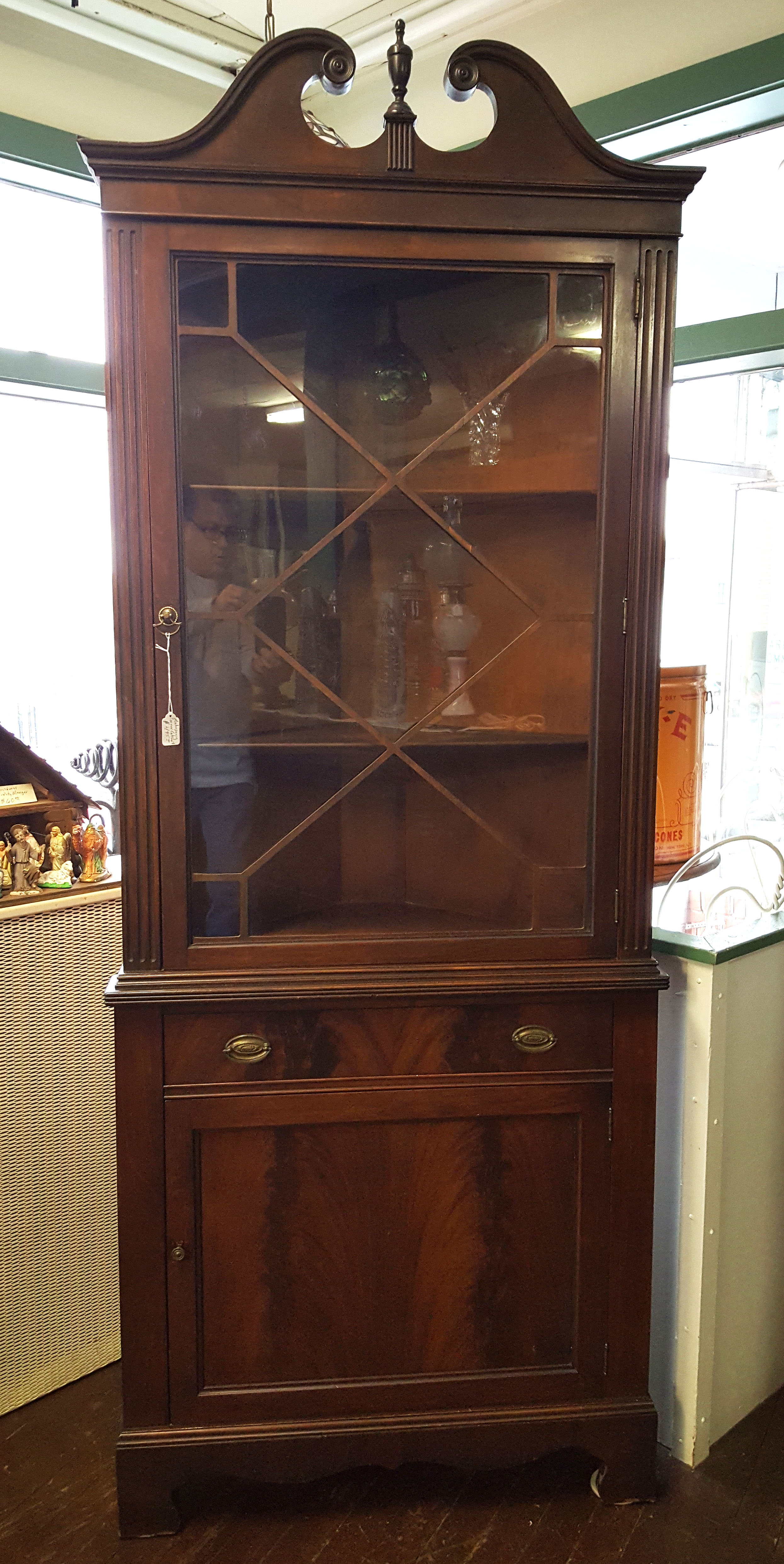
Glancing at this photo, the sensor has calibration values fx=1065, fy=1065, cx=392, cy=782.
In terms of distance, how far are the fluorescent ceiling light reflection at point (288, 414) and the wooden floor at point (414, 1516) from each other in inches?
66.4

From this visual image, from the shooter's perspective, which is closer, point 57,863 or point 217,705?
point 217,705

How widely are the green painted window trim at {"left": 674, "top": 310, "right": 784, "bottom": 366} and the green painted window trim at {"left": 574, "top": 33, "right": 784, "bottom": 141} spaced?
0.45m

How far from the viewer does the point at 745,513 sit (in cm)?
361

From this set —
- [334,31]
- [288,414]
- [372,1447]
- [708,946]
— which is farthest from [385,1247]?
[334,31]

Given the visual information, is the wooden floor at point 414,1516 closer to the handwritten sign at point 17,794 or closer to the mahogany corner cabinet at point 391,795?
the mahogany corner cabinet at point 391,795

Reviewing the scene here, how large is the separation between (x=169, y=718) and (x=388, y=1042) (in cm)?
58

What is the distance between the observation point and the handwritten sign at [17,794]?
1895 mm

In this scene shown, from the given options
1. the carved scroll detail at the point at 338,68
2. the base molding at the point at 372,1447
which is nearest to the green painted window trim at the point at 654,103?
the carved scroll detail at the point at 338,68

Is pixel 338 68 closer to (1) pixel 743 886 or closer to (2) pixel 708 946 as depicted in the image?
(2) pixel 708 946

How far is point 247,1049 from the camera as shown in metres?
1.59

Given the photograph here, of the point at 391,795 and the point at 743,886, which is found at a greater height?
the point at 391,795

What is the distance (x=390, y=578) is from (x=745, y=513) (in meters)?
2.40

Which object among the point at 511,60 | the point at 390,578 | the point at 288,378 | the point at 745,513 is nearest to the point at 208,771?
the point at 390,578

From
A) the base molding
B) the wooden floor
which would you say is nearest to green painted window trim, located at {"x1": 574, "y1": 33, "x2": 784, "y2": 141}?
the base molding
